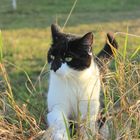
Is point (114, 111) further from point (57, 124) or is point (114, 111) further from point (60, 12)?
point (60, 12)

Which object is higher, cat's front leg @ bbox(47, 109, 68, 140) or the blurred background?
cat's front leg @ bbox(47, 109, 68, 140)

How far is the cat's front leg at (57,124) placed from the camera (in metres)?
2.88

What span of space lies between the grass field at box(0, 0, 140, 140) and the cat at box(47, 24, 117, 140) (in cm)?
10

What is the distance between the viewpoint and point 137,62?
325 cm

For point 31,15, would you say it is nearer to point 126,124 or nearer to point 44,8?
point 44,8

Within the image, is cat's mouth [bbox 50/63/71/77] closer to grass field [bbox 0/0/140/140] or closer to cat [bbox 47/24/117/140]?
cat [bbox 47/24/117/140]

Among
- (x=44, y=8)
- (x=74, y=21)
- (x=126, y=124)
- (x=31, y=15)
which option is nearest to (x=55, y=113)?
(x=126, y=124)

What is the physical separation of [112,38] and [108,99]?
51 centimetres

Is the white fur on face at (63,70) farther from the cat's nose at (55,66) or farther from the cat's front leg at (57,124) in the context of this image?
the cat's front leg at (57,124)

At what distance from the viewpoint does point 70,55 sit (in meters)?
3.00

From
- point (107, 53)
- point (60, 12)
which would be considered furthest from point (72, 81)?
point (60, 12)

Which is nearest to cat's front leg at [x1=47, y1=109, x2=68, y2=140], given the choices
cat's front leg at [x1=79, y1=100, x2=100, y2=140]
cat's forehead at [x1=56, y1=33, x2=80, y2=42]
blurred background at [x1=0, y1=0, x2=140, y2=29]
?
cat's front leg at [x1=79, y1=100, x2=100, y2=140]

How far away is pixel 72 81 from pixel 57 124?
0.82 ft

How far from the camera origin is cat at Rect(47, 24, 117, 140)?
2.97 metres
